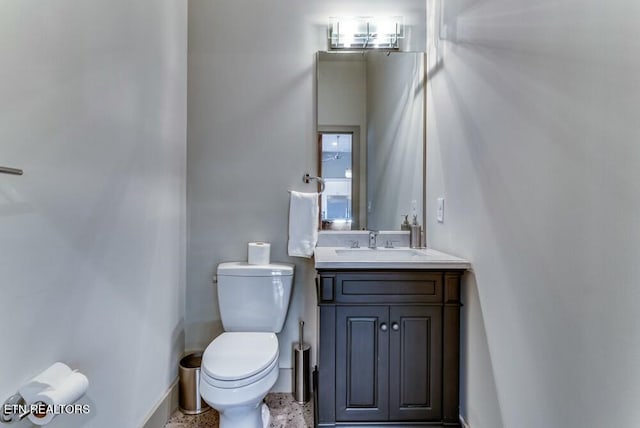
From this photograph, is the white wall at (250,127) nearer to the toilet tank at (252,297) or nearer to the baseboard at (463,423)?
the toilet tank at (252,297)

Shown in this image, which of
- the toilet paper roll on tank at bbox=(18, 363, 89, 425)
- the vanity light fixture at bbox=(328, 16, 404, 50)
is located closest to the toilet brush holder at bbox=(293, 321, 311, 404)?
the toilet paper roll on tank at bbox=(18, 363, 89, 425)

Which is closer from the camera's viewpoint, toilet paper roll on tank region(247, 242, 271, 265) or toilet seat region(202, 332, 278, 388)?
toilet seat region(202, 332, 278, 388)

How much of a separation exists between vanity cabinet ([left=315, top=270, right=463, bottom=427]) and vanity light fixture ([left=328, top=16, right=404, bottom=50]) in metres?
1.47

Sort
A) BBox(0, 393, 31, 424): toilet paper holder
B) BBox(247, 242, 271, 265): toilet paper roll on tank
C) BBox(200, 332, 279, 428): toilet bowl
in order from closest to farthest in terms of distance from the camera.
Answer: BBox(0, 393, 31, 424): toilet paper holder → BBox(200, 332, 279, 428): toilet bowl → BBox(247, 242, 271, 265): toilet paper roll on tank

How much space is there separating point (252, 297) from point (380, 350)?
0.82m

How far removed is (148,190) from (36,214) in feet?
2.38

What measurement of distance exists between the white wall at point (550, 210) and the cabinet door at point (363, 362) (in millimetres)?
372

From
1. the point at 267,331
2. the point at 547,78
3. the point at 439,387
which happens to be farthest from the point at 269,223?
the point at 547,78

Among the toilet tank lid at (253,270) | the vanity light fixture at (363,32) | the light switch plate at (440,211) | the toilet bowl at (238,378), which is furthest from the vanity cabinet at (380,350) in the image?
the vanity light fixture at (363,32)

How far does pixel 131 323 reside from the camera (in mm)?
1574

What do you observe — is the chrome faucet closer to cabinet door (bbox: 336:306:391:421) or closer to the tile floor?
cabinet door (bbox: 336:306:391:421)

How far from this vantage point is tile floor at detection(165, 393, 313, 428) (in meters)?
1.93

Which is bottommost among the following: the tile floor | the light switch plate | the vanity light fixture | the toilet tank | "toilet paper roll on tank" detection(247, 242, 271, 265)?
the tile floor

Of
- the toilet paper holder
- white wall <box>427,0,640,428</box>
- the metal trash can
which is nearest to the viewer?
white wall <box>427,0,640,428</box>
